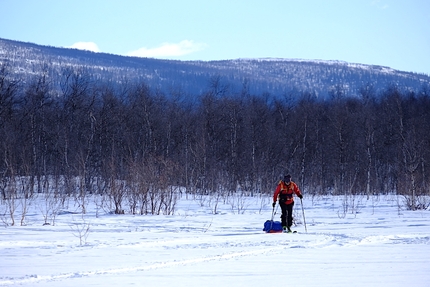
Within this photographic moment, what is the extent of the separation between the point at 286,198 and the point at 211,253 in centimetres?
581

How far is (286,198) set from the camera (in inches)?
655

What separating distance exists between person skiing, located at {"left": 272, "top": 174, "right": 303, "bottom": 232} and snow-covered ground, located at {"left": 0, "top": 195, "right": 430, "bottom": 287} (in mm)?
613

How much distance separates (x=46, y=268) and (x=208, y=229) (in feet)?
25.0

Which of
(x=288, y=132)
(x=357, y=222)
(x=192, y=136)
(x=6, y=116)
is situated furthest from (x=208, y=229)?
(x=288, y=132)

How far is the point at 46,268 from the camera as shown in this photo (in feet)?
30.0

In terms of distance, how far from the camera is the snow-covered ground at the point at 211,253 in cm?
839

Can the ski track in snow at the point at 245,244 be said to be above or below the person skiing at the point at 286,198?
below

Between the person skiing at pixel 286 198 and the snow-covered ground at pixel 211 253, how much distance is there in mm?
613

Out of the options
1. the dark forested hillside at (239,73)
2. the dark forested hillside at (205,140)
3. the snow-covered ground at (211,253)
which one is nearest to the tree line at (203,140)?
the dark forested hillside at (205,140)

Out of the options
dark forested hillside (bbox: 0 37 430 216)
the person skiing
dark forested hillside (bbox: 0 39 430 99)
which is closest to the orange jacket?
the person skiing

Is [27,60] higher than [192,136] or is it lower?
higher

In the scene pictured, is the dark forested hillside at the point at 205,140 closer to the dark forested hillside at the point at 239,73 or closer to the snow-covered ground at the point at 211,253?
the snow-covered ground at the point at 211,253

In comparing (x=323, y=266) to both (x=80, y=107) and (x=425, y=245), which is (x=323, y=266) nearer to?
(x=425, y=245)

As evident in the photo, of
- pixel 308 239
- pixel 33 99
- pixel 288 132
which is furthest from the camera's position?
pixel 288 132
